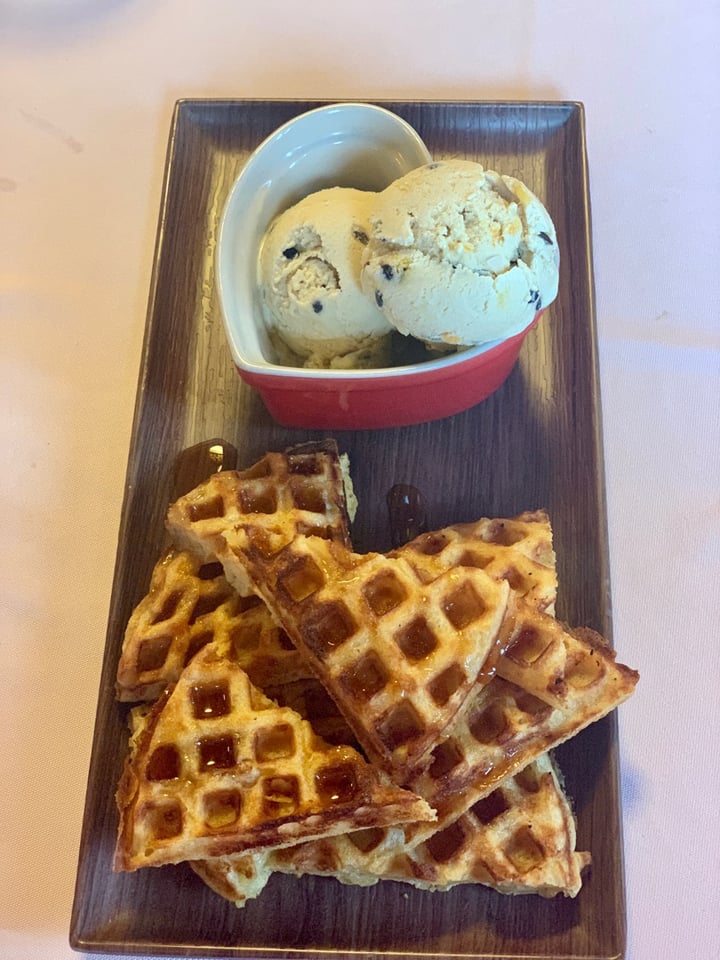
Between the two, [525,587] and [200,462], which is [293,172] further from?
[525,587]


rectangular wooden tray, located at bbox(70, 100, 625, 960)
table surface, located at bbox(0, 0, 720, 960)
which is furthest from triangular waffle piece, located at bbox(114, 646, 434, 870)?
table surface, located at bbox(0, 0, 720, 960)

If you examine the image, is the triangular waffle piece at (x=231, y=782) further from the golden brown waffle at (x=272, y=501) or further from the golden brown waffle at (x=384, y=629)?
the golden brown waffle at (x=272, y=501)

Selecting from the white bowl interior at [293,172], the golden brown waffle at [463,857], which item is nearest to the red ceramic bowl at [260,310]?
the white bowl interior at [293,172]

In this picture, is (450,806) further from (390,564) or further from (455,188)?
(455,188)

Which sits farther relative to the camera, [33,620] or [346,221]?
[33,620]

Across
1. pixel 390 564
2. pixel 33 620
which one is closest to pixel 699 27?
pixel 390 564
